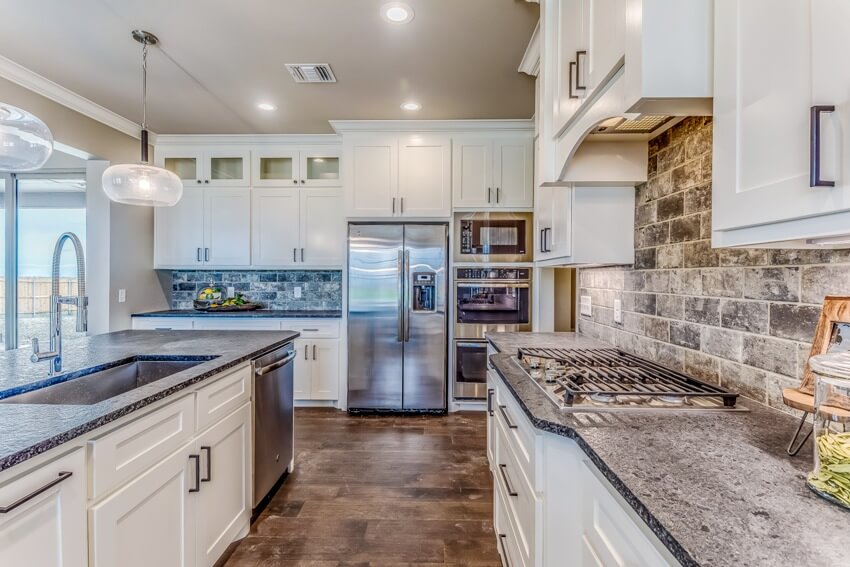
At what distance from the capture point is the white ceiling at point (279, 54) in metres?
2.12

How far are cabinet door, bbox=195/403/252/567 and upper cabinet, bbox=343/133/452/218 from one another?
217cm

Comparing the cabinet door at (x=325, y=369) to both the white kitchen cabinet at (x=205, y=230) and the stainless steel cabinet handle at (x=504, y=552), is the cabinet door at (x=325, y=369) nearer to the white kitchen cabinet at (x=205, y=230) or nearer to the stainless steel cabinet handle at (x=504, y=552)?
the white kitchen cabinet at (x=205, y=230)

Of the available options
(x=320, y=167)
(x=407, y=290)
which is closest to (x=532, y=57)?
(x=407, y=290)

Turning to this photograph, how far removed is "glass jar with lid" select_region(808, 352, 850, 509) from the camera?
637mm

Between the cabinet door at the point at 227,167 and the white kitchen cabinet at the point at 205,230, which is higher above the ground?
the cabinet door at the point at 227,167

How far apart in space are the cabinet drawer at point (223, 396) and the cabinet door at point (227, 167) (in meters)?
2.70

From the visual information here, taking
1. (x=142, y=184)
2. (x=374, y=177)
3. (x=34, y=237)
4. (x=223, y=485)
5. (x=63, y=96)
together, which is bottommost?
(x=223, y=485)

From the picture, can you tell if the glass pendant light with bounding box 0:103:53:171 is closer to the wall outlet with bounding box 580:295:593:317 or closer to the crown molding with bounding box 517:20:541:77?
the crown molding with bounding box 517:20:541:77

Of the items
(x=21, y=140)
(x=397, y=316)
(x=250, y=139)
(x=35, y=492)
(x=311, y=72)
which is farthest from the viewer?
(x=250, y=139)

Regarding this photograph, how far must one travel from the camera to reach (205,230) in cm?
403

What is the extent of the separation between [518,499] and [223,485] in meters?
1.22

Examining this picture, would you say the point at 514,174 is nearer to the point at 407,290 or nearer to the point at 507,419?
the point at 407,290

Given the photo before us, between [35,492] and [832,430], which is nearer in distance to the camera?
[832,430]

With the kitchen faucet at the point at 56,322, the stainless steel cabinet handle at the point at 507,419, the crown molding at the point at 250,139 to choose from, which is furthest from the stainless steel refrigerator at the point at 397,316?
the kitchen faucet at the point at 56,322
